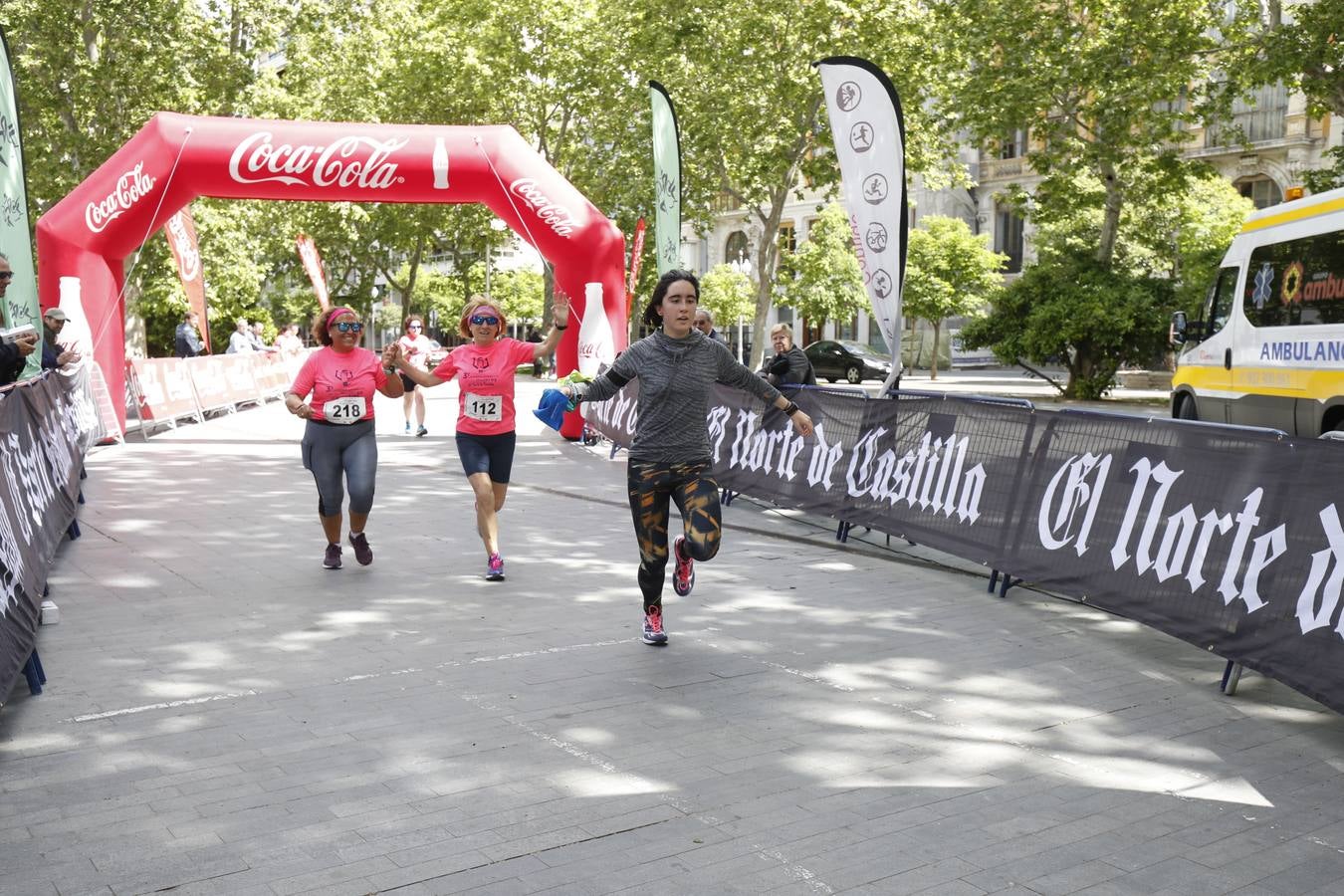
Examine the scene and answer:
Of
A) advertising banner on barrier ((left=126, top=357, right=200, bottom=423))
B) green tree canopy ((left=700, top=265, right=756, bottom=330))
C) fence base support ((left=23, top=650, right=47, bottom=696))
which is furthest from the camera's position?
green tree canopy ((left=700, top=265, right=756, bottom=330))

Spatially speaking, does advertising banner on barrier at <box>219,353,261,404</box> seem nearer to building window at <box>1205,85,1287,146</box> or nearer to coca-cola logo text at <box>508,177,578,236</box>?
coca-cola logo text at <box>508,177,578,236</box>

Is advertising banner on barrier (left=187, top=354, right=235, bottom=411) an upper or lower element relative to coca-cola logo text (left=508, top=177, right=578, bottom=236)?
lower

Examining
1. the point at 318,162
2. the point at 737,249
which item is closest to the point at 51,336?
the point at 318,162

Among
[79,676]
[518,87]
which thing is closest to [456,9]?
[518,87]

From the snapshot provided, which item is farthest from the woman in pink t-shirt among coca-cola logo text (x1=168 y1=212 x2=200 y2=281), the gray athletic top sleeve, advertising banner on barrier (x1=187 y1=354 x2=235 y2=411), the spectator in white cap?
advertising banner on barrier (x1=187 y1=354 x2=235 y2=411)

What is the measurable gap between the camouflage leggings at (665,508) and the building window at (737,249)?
58.3 m

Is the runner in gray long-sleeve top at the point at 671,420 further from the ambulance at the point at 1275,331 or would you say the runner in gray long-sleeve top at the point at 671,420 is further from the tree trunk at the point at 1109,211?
the tree trunk at the point at 1109,211

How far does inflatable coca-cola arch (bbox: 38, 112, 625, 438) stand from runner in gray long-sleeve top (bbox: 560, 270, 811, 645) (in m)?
10.7

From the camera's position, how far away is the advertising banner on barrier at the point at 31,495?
5707mm

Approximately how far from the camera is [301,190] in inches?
685

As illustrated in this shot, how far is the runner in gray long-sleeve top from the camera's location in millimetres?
6508

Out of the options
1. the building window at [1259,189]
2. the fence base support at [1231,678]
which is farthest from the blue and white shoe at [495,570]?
the building window at [1259,189]

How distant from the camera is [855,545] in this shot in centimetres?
1012

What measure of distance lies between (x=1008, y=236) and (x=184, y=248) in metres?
41.0
